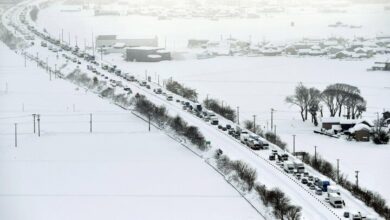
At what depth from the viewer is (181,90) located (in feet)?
32.3

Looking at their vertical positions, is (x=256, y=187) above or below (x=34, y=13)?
below

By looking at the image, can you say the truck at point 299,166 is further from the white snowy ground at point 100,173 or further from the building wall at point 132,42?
the building wall at point 132,42

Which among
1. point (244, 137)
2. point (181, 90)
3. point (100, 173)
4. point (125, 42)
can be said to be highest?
point (125, 42)

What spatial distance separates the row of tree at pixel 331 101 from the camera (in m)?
8.09

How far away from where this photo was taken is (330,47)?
16250 mm

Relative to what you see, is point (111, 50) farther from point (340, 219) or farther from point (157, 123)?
point (340, 219)

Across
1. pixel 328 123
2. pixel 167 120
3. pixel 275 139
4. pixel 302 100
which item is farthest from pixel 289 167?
pixel 302 100

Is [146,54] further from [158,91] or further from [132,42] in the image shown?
[158,91]

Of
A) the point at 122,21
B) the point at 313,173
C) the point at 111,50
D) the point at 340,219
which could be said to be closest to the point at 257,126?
the point at 313,173

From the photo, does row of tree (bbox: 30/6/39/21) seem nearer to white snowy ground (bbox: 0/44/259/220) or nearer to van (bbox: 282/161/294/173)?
white snowy ground (bbox: 0/44/259/220)

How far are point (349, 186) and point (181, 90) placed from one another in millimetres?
4864

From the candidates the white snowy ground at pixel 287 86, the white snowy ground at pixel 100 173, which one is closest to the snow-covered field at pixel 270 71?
the white snowy ground at pixel 287 86

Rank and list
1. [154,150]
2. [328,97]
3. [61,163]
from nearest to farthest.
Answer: [61,163], [154,150], [328,97]

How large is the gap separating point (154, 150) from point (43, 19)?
58.9 feet
